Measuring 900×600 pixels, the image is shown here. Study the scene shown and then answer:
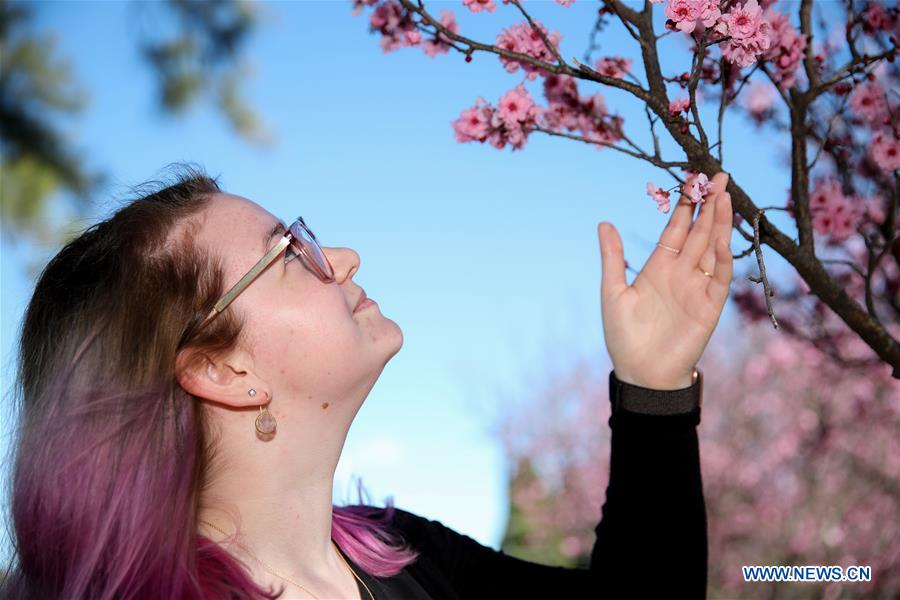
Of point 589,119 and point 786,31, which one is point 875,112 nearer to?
point 786,31

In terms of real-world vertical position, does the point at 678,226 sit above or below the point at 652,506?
above

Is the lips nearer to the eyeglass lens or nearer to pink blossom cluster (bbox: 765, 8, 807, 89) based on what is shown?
the eyeglass lens

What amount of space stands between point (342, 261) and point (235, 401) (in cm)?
33

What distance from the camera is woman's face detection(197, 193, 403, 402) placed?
5.40 ft

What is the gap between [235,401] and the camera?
1659mm

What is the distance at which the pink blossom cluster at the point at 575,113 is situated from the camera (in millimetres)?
2131

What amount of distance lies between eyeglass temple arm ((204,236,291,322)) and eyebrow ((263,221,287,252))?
0.03 metres

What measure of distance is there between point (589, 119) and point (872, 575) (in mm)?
3488

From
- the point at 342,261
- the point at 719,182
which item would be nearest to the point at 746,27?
the point at 719,182

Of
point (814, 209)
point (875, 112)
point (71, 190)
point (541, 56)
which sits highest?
point (71, 190)

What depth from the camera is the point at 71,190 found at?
498 centimetres

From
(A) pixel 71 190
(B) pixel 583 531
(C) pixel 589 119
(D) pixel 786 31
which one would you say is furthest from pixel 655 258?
(B) pixel 583 531

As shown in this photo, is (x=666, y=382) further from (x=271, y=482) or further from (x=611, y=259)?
(x=271, y=482)

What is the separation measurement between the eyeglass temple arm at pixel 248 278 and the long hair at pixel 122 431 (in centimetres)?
2
